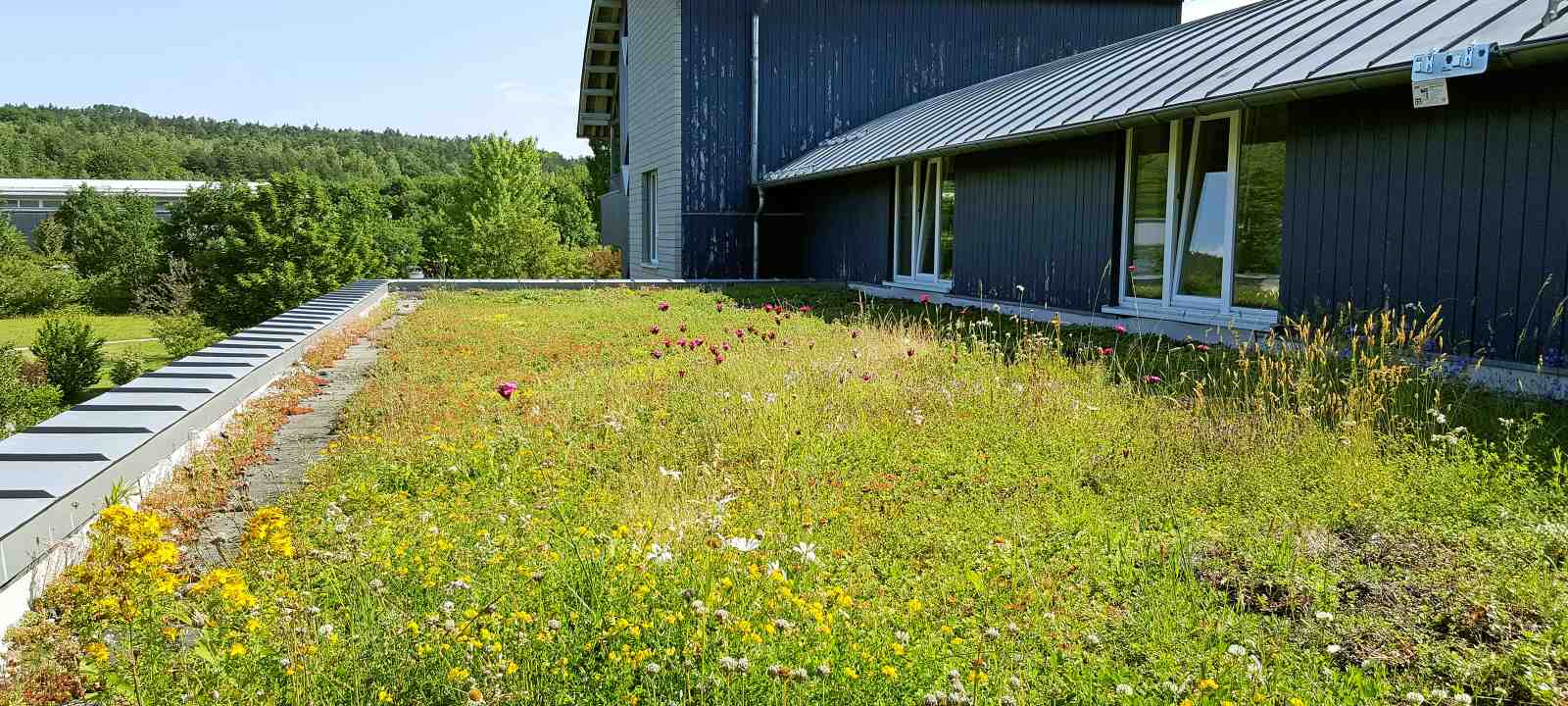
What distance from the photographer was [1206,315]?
8.44 metres

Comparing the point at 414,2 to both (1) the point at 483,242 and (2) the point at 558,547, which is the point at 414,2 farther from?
(1) the point at 483,242

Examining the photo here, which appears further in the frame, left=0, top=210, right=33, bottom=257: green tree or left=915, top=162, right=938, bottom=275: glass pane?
left=0, top=210, right=33, bottom=257: green tree

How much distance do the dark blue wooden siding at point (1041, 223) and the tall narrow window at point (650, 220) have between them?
973 cm

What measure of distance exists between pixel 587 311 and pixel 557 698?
9587 mm

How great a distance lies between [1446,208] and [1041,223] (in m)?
4.68

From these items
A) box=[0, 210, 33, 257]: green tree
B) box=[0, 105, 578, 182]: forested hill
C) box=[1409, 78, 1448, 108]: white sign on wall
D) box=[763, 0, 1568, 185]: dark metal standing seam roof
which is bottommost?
box=[0, 210, 33, 257]: green tree

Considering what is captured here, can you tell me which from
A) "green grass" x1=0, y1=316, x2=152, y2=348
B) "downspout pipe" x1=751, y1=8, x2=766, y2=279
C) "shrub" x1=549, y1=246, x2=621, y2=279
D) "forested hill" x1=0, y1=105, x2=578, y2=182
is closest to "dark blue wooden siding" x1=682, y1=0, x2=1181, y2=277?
"downspout pipe" x1=751, y1=8, x2=766, y2=279

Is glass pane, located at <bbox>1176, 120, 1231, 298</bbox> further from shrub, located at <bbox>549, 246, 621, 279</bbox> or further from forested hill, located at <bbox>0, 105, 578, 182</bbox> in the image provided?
forested hill, located at <bbox>0, 105, 578, 182</bbox>

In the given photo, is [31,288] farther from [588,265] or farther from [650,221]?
[650,221]

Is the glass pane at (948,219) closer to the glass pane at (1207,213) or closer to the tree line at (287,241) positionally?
the glass pane at (1207,213)

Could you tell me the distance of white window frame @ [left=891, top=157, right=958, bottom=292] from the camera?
13.2 meters

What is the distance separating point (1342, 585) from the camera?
10.2 feet

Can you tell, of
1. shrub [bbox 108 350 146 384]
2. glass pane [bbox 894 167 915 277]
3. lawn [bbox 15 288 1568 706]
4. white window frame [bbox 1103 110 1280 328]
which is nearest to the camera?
lawn [bbox 15 288 1568 706]

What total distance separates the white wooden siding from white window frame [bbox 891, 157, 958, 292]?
4.91 metres
